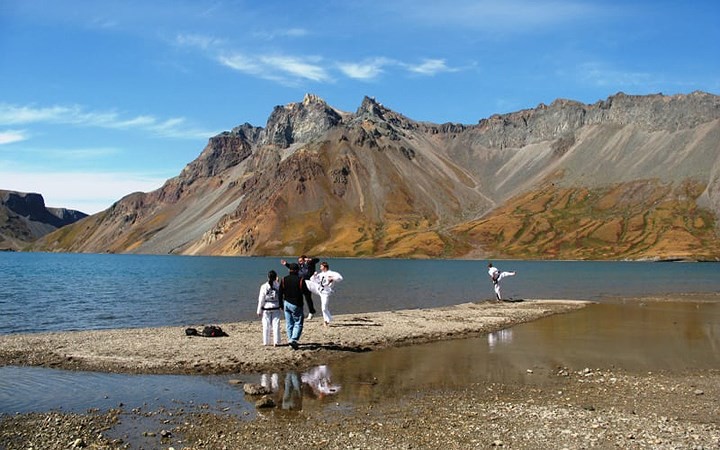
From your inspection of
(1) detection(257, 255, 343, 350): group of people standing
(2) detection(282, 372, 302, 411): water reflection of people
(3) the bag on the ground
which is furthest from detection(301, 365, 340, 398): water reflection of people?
(3) the bag on the ground

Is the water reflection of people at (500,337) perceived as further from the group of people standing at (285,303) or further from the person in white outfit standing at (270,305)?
the person in white outfit standing at (270,305)

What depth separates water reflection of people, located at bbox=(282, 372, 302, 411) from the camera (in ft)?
54.1

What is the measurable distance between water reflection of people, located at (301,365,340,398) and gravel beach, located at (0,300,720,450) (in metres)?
1.18

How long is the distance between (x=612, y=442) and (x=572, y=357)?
467 inches

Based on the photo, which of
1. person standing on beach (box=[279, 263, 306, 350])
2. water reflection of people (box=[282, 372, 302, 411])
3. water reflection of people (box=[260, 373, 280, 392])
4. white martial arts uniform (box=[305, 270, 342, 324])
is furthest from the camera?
white martial arts uniform (box=[305, 270, 342, 324])

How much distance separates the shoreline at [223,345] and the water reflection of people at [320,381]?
965 millimetres

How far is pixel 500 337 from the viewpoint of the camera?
30359 millimetres

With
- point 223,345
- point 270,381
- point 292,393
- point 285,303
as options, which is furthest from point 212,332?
point 292,393

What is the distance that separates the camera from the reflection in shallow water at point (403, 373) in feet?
56.1

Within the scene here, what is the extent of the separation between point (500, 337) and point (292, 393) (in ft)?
51.2

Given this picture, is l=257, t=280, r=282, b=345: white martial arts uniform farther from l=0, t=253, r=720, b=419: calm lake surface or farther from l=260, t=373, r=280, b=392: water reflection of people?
l=260, t=373, r=280, b=392: water reflection of people

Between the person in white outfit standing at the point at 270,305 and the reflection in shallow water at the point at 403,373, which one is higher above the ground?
the person in white outfit standing at the point at 270,305

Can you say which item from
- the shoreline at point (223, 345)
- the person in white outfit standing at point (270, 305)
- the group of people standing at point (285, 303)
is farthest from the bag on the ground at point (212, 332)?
the person in white outfit standing at point (270, 305)

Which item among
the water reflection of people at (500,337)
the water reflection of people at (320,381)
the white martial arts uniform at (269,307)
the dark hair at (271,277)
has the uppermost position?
the dark hair at (271,277)
